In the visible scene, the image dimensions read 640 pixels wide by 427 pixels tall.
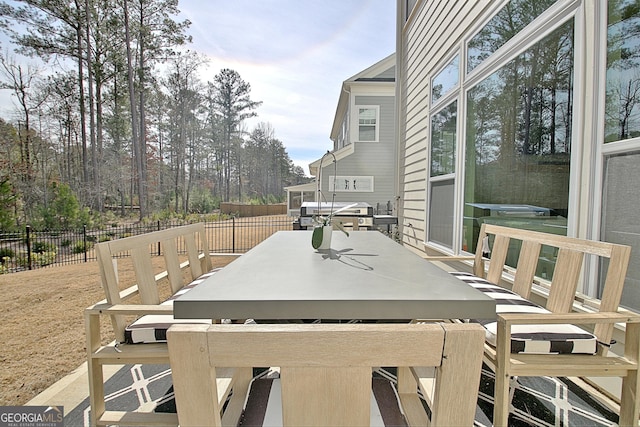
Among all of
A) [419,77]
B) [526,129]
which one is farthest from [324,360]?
[419,77]

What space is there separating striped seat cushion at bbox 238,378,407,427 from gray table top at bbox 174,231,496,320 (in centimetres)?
32

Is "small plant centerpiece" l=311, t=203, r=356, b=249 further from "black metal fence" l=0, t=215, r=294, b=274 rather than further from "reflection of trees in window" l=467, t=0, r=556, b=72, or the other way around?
"black metal fence" l=0, t=215, r=294, b=274

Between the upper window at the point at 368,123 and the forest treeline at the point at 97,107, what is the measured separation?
30.9 ft

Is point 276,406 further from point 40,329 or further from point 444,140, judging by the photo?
point 444,140

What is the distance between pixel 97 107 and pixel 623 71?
1695cm

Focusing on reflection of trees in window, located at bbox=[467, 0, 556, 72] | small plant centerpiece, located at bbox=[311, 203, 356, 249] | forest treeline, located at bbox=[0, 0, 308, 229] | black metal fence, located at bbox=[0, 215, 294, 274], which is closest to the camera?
small plant centerpiece, located at bbox=[311, 203, 356, 249]

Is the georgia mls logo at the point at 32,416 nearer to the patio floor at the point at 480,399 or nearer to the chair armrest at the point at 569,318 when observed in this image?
the patio floor at the point at 480,399

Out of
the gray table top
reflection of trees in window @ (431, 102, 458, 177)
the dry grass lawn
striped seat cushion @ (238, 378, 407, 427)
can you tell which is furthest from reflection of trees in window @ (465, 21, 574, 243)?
the dry grass lawn

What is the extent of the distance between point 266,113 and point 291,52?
14984 millimetres

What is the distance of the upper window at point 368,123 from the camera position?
988cm

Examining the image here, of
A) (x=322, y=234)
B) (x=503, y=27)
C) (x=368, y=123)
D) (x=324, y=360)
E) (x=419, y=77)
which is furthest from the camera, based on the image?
(x=368, y=123)

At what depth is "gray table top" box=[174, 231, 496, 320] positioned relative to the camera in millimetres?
998

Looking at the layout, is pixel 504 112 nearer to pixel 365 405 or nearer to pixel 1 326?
pixel 365 405

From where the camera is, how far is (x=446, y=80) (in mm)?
3898
